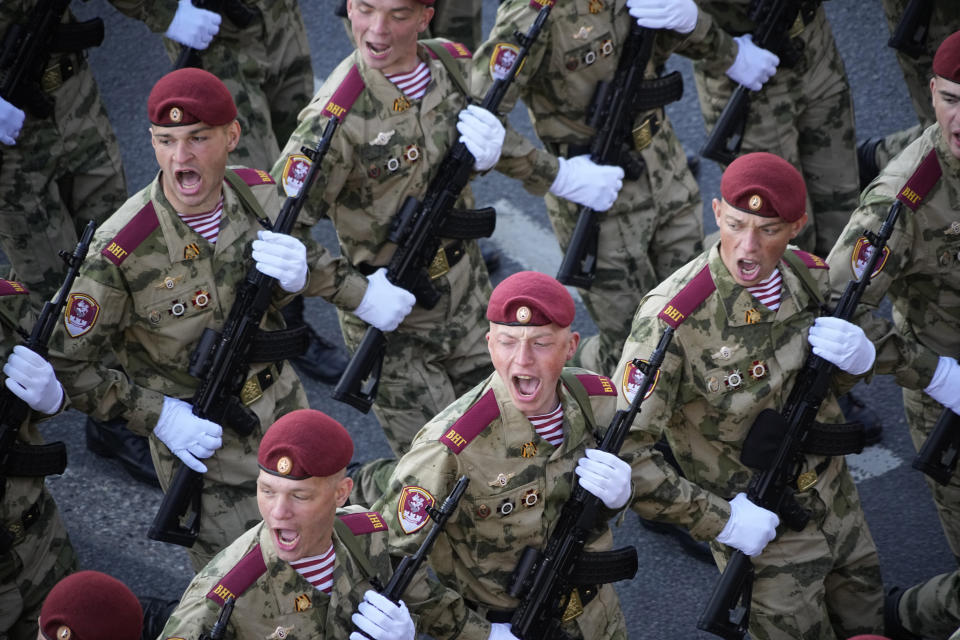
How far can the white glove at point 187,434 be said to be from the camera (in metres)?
6.02

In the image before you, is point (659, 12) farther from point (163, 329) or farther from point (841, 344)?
point (163, 329)

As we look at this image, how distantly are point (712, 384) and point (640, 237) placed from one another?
1696 mm

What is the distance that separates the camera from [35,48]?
23.3 feet

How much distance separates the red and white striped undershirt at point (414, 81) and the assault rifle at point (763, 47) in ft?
5.79

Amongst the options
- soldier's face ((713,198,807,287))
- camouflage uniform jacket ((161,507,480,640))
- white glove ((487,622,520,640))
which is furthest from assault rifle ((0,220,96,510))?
soldier's face ((713,198,807,287))

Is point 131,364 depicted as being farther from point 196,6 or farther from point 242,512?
point 196,6

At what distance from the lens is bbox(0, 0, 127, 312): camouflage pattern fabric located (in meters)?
7.25

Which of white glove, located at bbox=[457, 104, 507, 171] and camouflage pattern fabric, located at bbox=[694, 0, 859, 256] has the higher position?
camouflage pattern fabric, located at bbox=[694, 0, 859, 256]

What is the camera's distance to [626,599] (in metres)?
6.82

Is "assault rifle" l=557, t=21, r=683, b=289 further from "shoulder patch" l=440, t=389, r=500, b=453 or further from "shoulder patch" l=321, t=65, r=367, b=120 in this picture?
"shoulder patch" l=440, t=389, r=500, b=453

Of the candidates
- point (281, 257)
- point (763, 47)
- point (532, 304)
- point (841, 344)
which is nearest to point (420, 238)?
point (281, 257)

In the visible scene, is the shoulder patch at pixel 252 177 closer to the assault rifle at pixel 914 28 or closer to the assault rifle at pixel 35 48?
the assault rifle at pixel 35 48

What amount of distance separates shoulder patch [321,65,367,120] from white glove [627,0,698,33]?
4.80 feet

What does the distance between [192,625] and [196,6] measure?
161 inches
